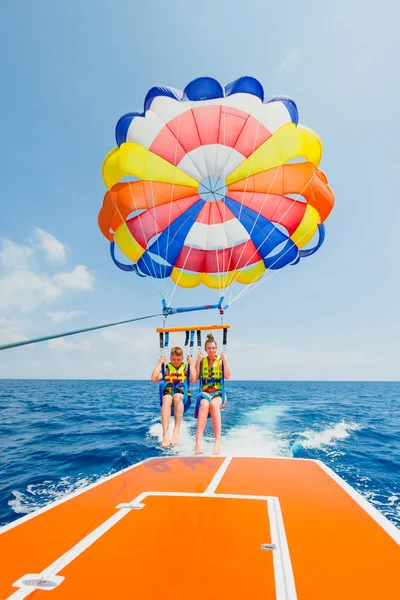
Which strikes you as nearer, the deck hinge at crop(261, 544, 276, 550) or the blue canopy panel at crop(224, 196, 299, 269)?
the deck hinge at crop(261, 544, 276, 550)

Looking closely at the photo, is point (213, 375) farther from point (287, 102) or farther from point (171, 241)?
point (287, 102)

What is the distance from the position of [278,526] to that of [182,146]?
774cm

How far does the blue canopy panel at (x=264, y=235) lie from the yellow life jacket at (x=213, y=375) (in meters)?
4.45

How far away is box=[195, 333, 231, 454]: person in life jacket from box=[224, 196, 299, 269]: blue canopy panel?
4.16 m

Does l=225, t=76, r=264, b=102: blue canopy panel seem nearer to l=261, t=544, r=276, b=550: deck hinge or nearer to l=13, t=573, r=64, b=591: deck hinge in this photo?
l=261, t=544, r=276, b=550: deck hinge

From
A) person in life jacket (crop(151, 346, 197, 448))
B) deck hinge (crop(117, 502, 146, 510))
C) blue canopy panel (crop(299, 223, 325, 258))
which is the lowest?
deck hinge (crop(117, 502, 146, 510))

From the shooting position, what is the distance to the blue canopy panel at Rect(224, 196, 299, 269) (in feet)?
30.0

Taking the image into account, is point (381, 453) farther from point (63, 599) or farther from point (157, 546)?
point (63, 599)

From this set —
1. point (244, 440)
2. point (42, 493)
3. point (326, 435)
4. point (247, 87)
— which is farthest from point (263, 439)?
point (247, 87)

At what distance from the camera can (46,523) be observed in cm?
310

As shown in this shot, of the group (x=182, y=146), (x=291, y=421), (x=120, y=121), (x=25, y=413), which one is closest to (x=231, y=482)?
(x=182, y=146)

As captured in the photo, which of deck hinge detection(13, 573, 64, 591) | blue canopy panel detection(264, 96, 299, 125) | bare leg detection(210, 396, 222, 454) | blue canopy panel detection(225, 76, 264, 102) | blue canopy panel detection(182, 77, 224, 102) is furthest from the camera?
blue canopy panel detection(264, 96, 299, 125)

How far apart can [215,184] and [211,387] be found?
5.44m

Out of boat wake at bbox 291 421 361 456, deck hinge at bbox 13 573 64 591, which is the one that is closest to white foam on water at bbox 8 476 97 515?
deck hinge at bbox 13 573 64 591
